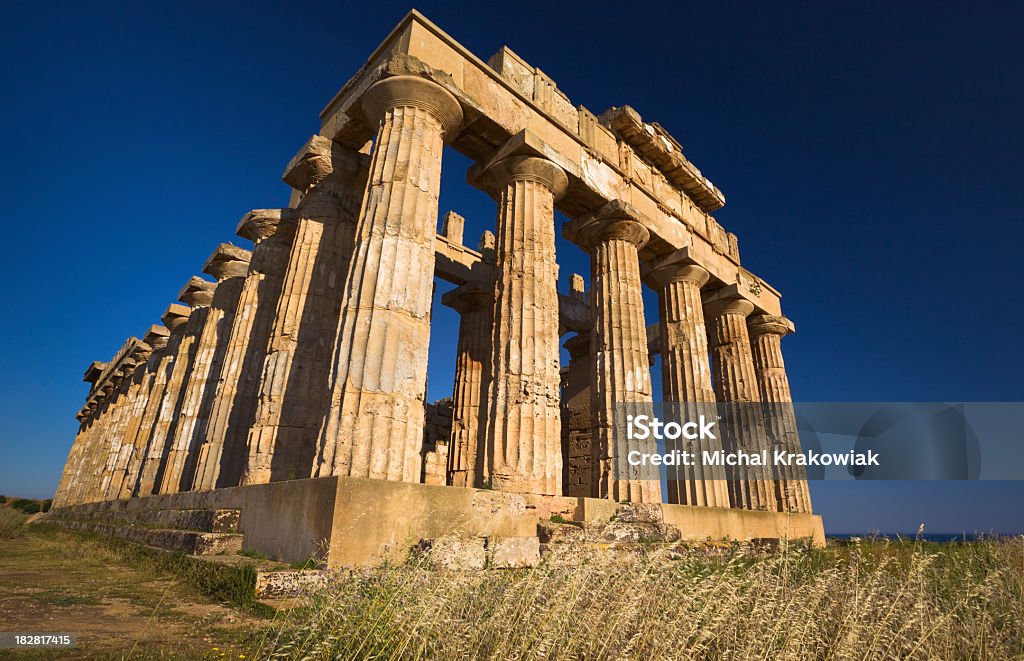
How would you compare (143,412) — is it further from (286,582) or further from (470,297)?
(286,582)

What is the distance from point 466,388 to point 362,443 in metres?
8.09

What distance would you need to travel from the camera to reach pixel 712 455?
12570 mm

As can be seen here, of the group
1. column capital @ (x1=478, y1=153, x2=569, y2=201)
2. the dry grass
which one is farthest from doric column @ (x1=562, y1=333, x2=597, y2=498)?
the dry grass

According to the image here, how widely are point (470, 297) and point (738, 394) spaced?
8884mm

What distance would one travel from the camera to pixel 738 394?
51.1ft

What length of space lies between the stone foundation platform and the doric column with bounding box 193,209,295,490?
5.26ft

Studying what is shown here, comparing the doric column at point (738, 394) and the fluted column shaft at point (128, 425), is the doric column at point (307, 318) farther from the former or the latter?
the fluted column shaft at point (128, 425)

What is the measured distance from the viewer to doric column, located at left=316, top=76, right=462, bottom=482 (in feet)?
21.4

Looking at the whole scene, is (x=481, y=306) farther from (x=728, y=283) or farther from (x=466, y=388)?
(x=728, y=283)

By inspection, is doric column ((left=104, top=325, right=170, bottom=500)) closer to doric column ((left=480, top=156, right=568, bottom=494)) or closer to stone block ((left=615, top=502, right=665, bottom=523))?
doric column ((left=480, top=156, right=568, bottom=494))

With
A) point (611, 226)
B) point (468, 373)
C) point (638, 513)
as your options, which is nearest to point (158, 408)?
point (468, 373)

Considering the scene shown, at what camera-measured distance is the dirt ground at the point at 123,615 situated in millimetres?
3145

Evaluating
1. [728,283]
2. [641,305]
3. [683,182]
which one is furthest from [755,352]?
[641,305]

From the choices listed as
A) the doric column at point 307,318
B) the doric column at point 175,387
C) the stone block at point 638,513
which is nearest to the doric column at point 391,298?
→ the doric column at point 307,318
